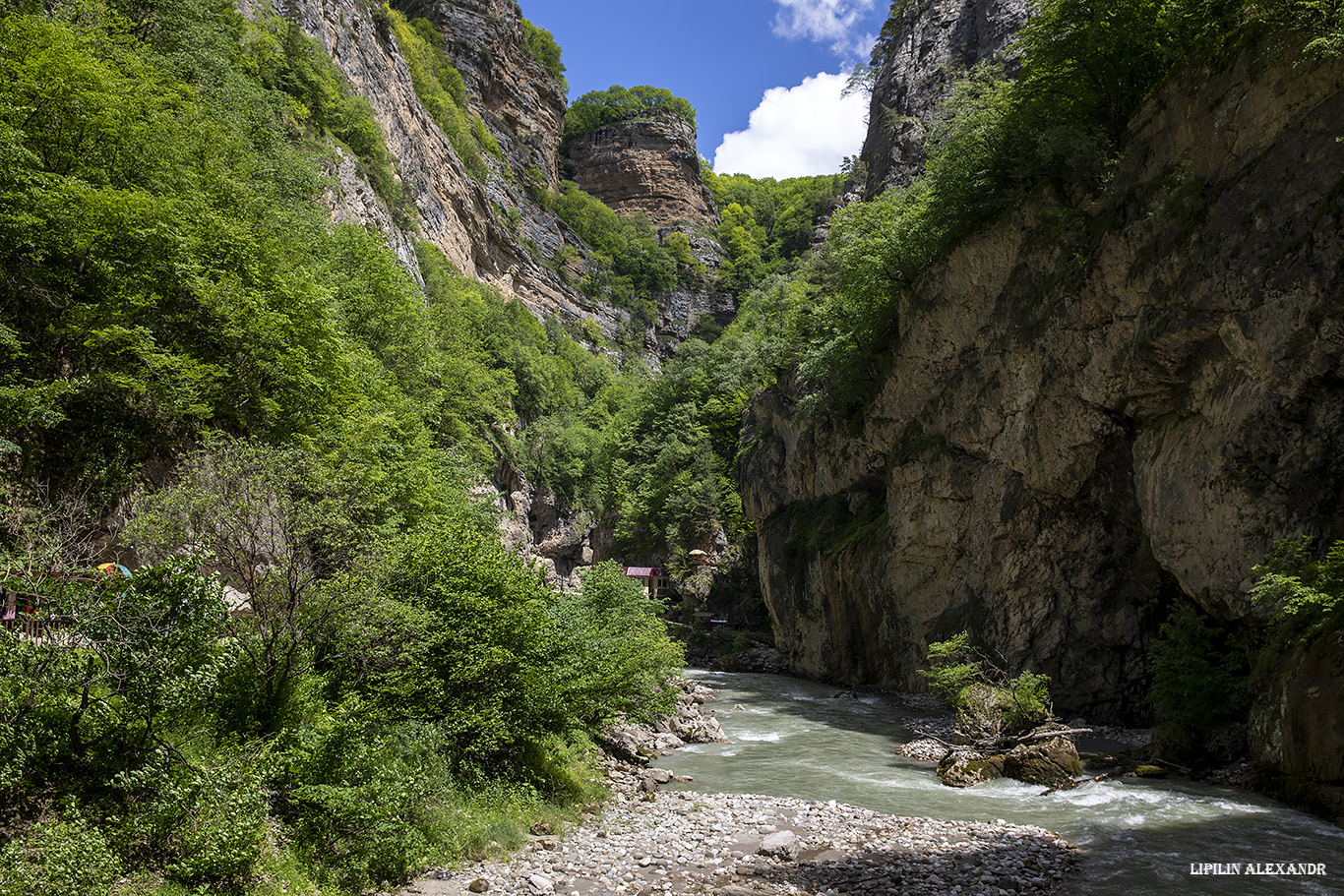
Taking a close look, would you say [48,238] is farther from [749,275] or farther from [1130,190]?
[749,275]

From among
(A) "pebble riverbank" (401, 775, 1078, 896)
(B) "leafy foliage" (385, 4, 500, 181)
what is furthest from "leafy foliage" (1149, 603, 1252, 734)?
(B) "leafy foliage" (385, 4, 500, 181)

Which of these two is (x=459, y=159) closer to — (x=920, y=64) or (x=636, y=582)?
(x=920, y=64)

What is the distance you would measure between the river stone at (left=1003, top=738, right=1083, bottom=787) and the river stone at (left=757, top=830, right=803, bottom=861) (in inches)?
240

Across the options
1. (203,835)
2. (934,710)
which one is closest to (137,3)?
(203,835)

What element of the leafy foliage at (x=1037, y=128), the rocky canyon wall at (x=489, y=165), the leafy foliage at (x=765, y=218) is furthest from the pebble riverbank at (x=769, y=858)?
the leafy foliage at (x=765, y=218)

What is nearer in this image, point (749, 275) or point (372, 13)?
point (372, 13)

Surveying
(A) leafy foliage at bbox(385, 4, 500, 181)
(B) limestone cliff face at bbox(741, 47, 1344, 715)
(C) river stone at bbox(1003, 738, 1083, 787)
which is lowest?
(C) river stone at bbox(1003, 738, 1083, 787)

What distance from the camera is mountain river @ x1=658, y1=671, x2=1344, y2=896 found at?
29.5 ft

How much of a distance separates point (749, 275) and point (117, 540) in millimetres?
95329

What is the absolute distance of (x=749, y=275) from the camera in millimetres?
99250

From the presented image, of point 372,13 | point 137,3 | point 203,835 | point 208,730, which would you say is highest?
point 372,13

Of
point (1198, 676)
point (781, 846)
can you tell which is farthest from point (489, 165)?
point (781, 846)

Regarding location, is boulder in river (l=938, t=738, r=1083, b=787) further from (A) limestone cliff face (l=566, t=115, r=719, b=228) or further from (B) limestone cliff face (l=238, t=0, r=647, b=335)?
(A) limestone cliff face (l=566, t=115, r=719, b=228)

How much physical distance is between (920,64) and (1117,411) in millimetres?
35823
